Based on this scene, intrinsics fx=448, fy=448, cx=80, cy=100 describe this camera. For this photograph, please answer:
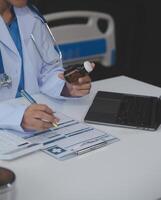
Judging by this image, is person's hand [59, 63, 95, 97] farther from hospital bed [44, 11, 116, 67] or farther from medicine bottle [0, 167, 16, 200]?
hospital bed [44, 11, 116, 67]

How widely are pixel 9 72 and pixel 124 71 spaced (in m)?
2.45

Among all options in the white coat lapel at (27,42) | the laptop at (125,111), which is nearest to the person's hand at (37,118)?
the laptop at (125,111)

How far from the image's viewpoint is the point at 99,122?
1.47 meters

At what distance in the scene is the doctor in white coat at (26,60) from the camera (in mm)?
1686

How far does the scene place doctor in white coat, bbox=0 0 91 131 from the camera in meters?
1.69

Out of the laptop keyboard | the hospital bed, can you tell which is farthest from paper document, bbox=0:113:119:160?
the hospital bed

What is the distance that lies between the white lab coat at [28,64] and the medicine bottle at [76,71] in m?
0.07

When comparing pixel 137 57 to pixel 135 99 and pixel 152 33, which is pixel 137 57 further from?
pixel 135 99

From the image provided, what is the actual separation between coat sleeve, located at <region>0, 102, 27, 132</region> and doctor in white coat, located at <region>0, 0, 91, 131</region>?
0.89 ft

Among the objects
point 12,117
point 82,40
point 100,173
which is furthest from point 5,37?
point 82,40

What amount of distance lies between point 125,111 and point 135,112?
0.12ft

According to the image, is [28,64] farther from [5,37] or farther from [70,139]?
[70,139]

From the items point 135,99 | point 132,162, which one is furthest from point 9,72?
point 132,162

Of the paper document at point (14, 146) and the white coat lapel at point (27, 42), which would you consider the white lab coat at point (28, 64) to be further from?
the paper document at point (14, 146)
